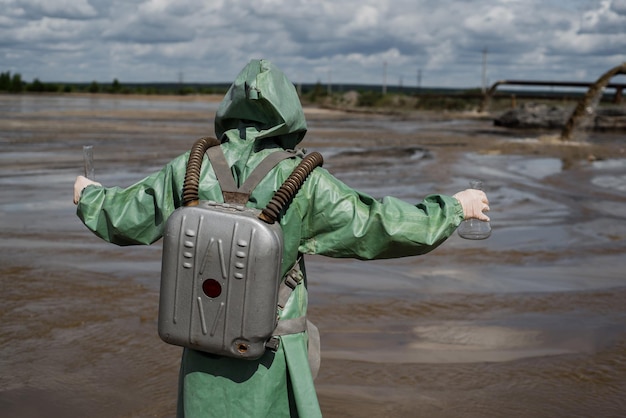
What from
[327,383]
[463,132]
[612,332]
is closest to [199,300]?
[327,383]

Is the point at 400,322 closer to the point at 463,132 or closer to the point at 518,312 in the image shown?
the point at 518,312

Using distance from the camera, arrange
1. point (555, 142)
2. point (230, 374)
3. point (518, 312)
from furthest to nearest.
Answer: point (555, 142), point (518, 312), point (230, 374)

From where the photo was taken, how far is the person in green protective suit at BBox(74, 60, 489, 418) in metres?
2.72

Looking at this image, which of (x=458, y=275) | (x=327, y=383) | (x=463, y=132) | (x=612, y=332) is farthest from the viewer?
(x=463, y=132)

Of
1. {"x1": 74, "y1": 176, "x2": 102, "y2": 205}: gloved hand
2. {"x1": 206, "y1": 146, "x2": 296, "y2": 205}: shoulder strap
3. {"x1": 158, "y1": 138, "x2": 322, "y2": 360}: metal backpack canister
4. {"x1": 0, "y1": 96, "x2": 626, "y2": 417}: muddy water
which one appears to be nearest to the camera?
{"x1": 158, "y1": 138, "x2": 322, "y2": 360}: metal backpack canister

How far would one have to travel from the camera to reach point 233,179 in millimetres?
2682

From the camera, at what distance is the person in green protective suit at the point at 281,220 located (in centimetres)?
272

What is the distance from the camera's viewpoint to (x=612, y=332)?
244 inches

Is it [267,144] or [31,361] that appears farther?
[31,361]

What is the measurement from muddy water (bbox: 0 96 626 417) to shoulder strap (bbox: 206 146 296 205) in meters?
2.43

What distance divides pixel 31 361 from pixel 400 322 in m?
2.62

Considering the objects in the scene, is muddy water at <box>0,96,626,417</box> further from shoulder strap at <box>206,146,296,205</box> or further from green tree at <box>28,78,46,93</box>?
green tree at <box>28,78,46,93</box>

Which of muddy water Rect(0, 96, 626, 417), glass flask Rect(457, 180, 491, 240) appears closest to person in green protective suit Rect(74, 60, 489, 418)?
glass flask Rect(457, 180, 491, 240)

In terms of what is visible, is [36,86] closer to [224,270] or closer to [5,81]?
[5,81]
